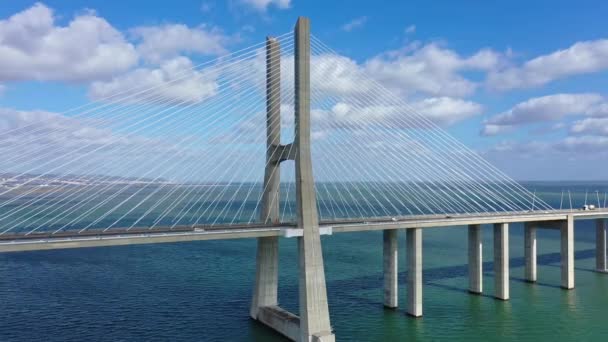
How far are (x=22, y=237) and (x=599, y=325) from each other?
33.6 metres

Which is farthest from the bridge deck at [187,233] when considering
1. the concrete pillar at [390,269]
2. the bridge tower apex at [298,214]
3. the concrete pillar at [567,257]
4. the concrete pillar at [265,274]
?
the concrete pillar at [567,257]

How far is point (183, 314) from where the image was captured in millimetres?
31938

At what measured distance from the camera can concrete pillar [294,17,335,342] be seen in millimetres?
26031

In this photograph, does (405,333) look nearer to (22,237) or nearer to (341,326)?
(341,326)

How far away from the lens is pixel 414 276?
32.5 meters

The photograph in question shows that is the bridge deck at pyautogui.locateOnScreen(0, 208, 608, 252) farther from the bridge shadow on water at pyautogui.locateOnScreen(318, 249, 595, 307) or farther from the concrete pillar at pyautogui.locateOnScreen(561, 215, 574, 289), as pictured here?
the concrete pillar at pyautogui.locateOnScreen(561, 215, 574, 289)

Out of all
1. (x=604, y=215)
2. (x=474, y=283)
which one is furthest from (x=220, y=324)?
(x=604, y=215)

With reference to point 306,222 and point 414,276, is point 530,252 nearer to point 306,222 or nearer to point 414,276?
point 414,276

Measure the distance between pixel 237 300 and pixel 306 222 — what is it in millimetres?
12281

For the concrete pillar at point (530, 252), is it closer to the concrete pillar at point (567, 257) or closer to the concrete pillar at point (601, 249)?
the concrete pillar at point (567, 257)

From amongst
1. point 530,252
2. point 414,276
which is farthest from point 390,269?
point 530,252

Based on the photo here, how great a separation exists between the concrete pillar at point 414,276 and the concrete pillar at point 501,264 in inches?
333

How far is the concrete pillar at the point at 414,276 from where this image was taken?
106 feet

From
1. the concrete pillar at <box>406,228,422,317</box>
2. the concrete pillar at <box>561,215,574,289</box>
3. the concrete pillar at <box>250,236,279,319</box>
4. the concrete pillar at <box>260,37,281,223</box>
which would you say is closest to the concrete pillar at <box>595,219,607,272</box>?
the concrete pillar at <box>561,215,574,289</box>
